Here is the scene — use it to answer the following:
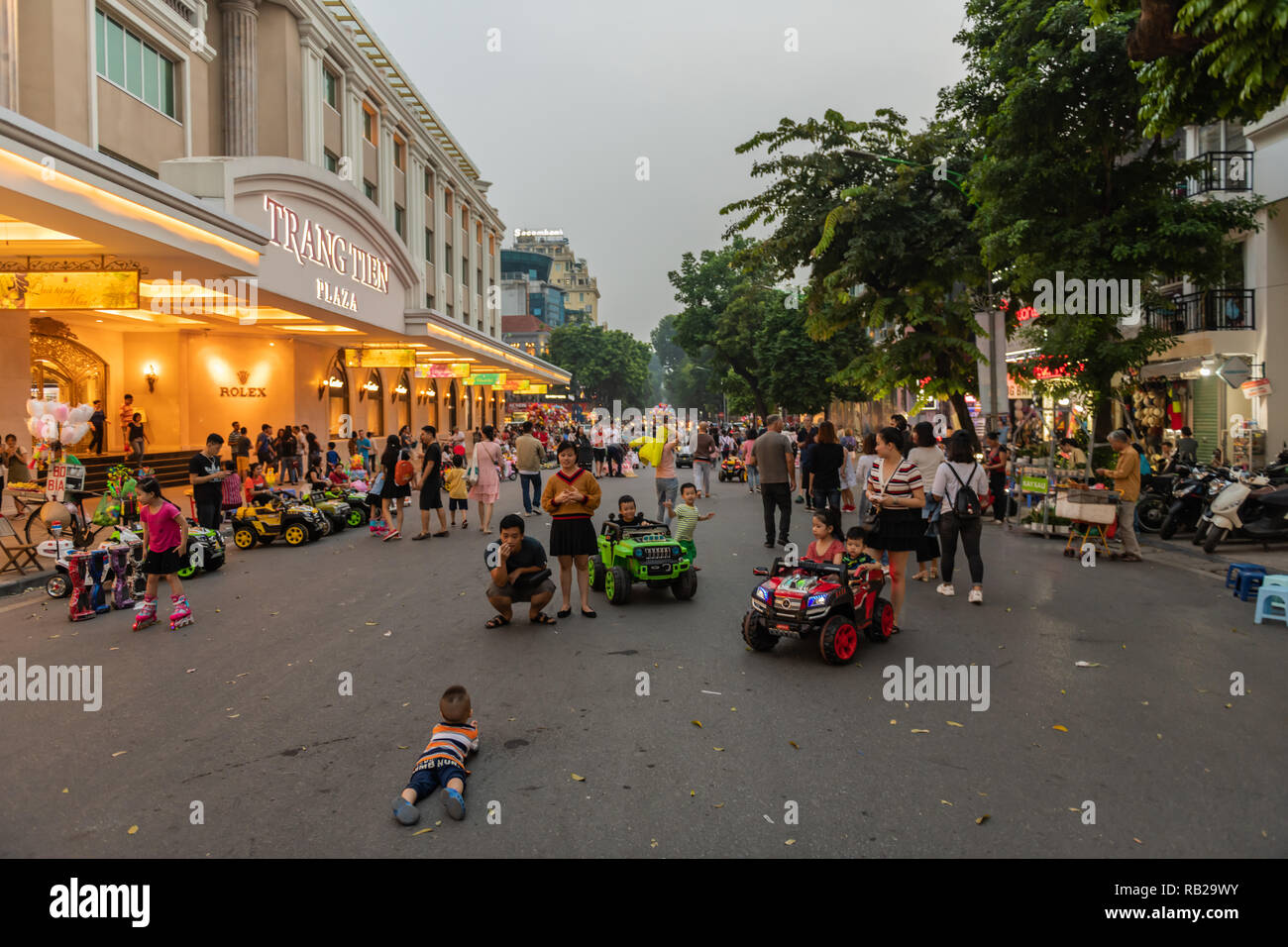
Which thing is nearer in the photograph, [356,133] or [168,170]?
[168,170]

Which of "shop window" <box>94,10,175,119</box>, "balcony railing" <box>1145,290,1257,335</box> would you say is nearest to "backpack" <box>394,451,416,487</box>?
"shop window" <box>94,10,175,119</box>

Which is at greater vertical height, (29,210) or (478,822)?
(29,210)

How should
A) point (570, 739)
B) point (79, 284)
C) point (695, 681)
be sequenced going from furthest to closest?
1. point (79, 284)
2. point (695, 681)
3. point (570, 739)

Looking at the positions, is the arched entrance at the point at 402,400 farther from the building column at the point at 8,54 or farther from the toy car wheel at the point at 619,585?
the toy car wheel at the point at 619,585

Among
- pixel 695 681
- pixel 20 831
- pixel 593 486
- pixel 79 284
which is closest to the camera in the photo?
pixel 20 831

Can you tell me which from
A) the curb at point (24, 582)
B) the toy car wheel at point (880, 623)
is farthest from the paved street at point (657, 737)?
the curb at point (24, 582)

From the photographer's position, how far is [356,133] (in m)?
32.1

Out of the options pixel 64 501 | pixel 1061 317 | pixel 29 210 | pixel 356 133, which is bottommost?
pixel 64 501

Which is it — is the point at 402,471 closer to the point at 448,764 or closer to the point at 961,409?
the point at 448,764

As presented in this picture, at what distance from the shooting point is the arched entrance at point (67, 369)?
2124 centimetres

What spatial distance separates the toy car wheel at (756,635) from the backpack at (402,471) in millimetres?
9242

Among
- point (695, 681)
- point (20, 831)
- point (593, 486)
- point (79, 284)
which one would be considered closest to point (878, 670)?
point (695, 681)

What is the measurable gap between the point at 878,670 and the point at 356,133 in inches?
1255
